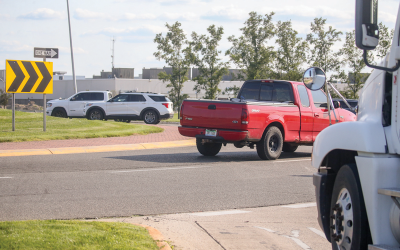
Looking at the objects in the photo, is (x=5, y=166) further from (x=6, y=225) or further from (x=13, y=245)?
(x=13, y=245)

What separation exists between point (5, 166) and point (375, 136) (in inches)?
363

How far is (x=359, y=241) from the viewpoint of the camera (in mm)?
3641

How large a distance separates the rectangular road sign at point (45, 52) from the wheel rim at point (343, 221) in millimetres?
15628

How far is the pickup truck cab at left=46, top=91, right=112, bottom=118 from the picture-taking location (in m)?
28.8

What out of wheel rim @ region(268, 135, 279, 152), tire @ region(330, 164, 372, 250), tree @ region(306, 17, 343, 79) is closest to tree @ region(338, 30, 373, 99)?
tree @ region(306, 17, 343, 79)

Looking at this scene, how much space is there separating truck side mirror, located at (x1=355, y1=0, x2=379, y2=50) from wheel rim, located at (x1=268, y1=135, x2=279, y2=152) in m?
9.08

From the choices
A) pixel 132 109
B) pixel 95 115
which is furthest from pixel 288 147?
pixel 95 115

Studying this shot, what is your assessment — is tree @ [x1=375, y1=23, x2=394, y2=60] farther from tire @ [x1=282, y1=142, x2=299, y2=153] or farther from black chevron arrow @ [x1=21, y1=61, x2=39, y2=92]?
black chevron arrow @ [x1=21, y1=61, x2=39, y2=92]

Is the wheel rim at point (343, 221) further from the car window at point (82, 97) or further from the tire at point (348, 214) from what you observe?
the car window at point (82, 97)

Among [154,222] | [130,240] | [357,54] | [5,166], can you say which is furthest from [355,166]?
[357,54]

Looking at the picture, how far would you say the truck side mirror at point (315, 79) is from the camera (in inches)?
185

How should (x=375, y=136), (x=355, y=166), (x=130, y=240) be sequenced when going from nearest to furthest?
(x=375, y=136), (x=355, y=166), (x=130, y=240)

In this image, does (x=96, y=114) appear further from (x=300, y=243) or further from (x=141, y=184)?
(x=300, y=243)

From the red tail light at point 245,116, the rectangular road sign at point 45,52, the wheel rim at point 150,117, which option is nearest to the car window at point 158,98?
the wheel rim at point 150,117
